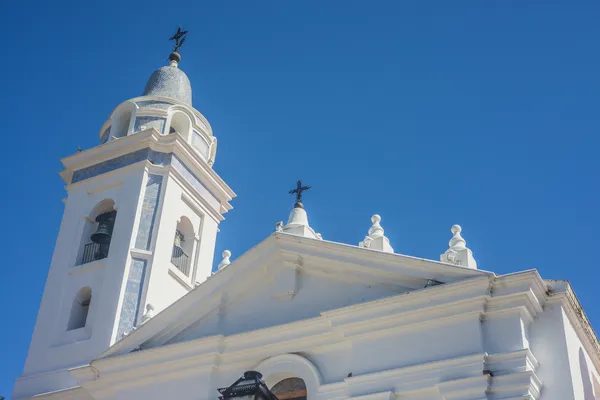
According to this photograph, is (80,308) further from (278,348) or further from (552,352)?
(552,352)

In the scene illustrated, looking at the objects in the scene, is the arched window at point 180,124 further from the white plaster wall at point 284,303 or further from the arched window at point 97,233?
the white plaster wall at point 284,303

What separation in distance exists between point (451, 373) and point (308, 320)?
8.35 feet

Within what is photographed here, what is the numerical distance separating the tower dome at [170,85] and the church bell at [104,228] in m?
3.72

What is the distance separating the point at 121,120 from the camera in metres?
22.2

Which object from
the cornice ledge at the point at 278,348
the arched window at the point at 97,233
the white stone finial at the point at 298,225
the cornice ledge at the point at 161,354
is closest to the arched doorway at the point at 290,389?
the cornice ledge at the point at 278,348

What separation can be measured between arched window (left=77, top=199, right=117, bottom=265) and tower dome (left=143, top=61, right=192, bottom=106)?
3512 mm

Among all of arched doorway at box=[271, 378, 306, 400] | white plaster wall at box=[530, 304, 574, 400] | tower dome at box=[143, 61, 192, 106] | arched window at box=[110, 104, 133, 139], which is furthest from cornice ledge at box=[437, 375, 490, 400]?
tower dome at box=[143, 61, 192, 106]

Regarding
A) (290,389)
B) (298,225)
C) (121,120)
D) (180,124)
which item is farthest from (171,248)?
(290,389)

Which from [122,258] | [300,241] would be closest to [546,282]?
[300,241]

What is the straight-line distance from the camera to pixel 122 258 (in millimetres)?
19156

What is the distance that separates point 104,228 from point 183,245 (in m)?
1.98

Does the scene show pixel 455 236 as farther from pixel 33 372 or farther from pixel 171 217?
pixel 33 372

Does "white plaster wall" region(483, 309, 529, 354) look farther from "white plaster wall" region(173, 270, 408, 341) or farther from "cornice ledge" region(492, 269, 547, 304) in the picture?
"white plaster wall" region(173, 270, 408, 341)

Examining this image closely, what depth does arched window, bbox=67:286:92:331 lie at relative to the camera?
19.3 metres
